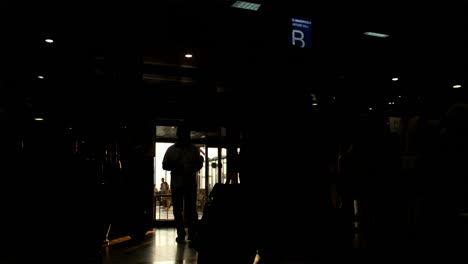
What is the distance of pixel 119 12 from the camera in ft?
19.0

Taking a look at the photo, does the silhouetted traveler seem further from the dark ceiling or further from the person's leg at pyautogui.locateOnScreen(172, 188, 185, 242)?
the dark ceiling

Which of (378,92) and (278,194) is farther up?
(378,92)

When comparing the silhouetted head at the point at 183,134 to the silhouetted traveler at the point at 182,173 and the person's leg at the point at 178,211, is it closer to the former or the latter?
the silhouetted traveler at the point at 182,173

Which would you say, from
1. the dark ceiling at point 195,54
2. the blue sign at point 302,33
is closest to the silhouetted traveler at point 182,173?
the dark ceiling at point 195,54

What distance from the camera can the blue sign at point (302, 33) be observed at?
6.39 meters

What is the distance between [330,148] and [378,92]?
8212 mm

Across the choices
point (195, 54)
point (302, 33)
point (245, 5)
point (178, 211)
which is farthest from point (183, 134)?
point (195, 54)

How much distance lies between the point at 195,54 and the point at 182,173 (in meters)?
3.31

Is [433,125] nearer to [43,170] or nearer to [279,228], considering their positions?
[279,228]

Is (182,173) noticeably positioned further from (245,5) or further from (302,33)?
(302,33)

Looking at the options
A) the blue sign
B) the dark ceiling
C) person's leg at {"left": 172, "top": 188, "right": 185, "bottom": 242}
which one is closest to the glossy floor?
person's leg at {"left": 172, "top": 188, "right": 185, "bottom": 242}

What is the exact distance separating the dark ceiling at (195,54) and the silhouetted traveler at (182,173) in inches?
35.4

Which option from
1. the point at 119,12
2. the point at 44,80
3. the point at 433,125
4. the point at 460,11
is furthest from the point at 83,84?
the point at 460,11

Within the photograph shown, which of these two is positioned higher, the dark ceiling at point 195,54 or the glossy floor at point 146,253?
the dark ceiling at point 195,54
